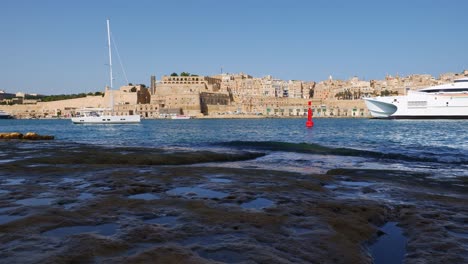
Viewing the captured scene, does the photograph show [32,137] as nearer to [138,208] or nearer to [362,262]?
[138,208]

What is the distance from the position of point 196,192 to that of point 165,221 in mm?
1807

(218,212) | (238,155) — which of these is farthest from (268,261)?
(238,155)

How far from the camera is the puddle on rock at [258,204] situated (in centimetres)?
480

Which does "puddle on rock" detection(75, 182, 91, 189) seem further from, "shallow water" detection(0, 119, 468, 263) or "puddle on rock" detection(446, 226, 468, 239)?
"puddle on rock" detection(446, 226, 468, 239)

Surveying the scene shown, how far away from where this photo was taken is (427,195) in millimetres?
5711

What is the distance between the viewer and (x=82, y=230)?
12.0 feet

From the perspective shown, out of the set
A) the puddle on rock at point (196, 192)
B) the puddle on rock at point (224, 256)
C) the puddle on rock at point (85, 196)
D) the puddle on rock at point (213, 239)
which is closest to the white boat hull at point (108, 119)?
the puddle on rock at point (196, 192)

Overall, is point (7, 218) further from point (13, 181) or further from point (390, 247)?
point (390, 247)

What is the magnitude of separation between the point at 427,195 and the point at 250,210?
9.83ft

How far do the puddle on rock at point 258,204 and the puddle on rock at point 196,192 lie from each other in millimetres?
559

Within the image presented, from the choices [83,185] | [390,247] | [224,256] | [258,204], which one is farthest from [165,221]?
[83,185]

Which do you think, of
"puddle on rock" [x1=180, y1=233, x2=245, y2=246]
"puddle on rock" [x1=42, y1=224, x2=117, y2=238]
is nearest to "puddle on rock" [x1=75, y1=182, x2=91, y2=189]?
"puddle on rock" [x1=42, y1=224, x2=117, y2=238]

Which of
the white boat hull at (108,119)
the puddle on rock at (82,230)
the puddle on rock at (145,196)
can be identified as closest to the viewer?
the puddle on rock at (82,230)

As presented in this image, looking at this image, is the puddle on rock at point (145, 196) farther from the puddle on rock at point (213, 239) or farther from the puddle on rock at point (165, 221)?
the puddle on rock at point (213, 239)
